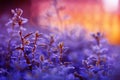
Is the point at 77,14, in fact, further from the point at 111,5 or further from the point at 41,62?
the point at 41,62

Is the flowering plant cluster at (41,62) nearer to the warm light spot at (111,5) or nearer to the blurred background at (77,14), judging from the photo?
the blurred background at (77,14)

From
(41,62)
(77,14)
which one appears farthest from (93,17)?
(41,62)

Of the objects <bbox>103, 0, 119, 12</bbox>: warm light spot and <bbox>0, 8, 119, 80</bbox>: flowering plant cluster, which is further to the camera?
<bbox>103, 0, 119, 12</bbox>: warm light spot

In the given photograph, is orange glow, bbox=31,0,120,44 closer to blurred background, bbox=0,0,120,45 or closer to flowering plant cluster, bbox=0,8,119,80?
blurred background, bbox=0,0,120,45

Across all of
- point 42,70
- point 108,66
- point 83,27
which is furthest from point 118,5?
point 42,70

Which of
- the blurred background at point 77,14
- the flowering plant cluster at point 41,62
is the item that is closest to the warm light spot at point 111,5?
the blurred background at point 77,14

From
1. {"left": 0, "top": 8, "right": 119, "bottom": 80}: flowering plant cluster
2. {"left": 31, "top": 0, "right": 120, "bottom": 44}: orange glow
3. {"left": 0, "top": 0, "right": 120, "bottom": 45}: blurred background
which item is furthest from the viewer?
{"left": 31, "top": 0, "right": 120, "bottom": 44}: orange glow

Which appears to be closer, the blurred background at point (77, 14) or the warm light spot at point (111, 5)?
the blurred background at point (77, 14)

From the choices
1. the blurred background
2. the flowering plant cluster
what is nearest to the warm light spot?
the blurred background
